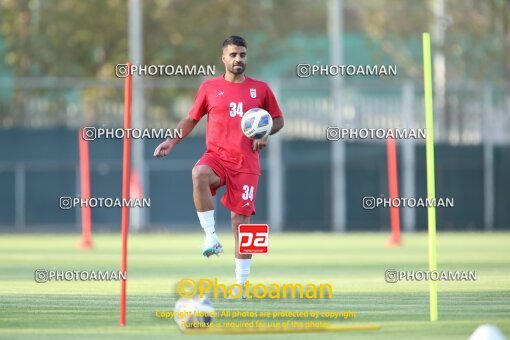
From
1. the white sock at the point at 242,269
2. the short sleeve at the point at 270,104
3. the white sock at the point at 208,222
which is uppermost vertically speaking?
the short sleeve at the point at 270,104

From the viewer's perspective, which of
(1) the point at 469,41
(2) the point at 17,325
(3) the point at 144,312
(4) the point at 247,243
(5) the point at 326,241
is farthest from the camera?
(1) the point at 469,41

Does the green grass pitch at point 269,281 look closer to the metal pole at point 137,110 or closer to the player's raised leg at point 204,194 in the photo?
the player's raised leg at point 204,194

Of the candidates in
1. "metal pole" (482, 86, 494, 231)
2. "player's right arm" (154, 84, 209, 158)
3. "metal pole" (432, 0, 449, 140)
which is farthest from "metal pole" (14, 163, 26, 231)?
"player's right arm" (154, 84, 209, 158)

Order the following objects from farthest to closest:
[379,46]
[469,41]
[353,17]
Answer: [353,17] → [379,46] → [469,41]

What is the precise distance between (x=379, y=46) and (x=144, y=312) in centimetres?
3971

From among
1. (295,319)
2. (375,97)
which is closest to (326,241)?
(375,97)

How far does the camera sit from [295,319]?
11.1m

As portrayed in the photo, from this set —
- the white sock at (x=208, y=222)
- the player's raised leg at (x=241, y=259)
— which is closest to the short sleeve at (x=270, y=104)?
the player's raised leg at (x=241, y=259)

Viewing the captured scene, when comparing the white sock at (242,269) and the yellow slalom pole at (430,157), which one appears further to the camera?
the white sock at (242,269)

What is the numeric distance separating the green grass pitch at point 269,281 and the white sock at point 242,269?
0.36 m

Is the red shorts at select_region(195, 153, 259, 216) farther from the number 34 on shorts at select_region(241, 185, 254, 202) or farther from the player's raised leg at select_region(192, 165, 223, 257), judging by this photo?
the player's raised leg at select_region(192, 165, 223, 257)

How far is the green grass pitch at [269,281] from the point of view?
10.6m

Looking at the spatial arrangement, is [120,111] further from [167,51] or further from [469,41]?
[469,41]

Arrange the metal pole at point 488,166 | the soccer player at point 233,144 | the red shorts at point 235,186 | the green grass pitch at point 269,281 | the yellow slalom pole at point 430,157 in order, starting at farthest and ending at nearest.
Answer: the metal pole at point 488,166, the red shorts at point 235,186, the soccer player at point 233,144, the yellow slalom pole at point 430,157, the green grass pitch at point 269,281
